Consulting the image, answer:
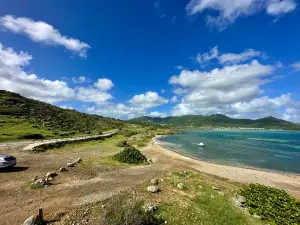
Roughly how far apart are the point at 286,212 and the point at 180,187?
980cm

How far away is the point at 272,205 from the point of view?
57.2ft

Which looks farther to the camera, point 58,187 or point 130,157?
point 130,157

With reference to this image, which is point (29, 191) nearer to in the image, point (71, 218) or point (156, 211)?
point (71, 218)

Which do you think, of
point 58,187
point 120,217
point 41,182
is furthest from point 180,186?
point 41,182

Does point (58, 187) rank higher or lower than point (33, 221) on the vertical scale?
lower

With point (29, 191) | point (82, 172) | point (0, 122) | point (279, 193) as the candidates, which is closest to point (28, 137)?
point (0, 122)

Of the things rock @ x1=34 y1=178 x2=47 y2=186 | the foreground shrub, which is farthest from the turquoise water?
rock @ x1=34 y1=178 x2=47 y2=186

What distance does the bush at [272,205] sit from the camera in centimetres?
1560

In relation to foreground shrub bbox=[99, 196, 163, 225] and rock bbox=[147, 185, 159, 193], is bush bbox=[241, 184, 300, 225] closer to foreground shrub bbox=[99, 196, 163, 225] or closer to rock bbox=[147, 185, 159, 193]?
rock bbox=[147, 185, 159, 193]

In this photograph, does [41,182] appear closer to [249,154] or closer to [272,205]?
[272,205]

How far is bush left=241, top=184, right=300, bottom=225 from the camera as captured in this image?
1560 cm

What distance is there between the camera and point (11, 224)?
13242mm

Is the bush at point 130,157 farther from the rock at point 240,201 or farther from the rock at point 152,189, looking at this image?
the rock at point 240,201

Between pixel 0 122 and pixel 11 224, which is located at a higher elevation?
pixel 0 122
